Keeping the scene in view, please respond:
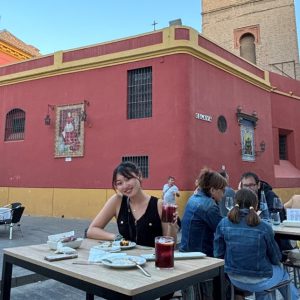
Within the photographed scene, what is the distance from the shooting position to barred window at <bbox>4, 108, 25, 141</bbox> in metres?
13.9

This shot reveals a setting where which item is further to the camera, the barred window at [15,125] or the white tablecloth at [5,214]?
the barred window at [15,125]

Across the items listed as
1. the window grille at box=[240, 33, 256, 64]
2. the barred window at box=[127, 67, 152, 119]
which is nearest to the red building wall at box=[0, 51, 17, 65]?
the barred window at box=[127, 67, 152, 119]

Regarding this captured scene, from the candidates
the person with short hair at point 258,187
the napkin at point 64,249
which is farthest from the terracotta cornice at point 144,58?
the napkin at point 64,249

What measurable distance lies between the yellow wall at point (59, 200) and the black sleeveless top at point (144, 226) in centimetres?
788

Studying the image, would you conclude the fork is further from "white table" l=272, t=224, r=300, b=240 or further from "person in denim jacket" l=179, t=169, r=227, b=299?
"white table" l=272, t=224, r=300, b=240

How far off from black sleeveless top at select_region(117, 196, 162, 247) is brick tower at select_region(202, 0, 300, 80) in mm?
20901

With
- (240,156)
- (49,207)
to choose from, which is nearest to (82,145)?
(49,207)

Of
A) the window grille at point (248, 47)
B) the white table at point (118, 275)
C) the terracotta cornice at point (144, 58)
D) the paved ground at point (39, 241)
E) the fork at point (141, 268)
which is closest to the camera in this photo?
the white table at point (118, 275)

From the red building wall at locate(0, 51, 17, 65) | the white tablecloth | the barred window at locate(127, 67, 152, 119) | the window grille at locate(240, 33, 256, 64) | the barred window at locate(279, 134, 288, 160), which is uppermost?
the window grille at locate(240, 33, 256, 64)

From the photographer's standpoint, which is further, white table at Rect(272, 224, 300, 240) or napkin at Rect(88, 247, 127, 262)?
white table at Rect(272, 224, 300, 240)

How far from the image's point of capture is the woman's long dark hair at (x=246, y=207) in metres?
2.99

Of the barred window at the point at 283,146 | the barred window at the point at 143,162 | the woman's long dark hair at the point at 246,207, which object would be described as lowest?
the woman's long dark hair at the point at 246,207

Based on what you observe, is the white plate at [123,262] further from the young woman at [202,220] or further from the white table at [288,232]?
A: the white table at [288,232]

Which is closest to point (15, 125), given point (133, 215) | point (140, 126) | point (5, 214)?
point (140, 126)
